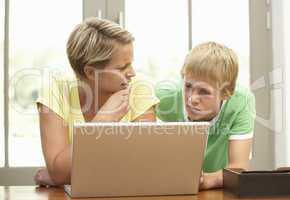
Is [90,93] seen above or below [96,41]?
below

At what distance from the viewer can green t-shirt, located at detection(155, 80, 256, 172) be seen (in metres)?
1.65

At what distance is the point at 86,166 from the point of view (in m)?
1.08

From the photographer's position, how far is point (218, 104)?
1725 millimetres

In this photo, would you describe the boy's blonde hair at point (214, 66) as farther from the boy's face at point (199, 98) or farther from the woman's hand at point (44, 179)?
the woman's hand at point (44, 179)

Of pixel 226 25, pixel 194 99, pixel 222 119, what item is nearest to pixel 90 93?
pixel 194 99

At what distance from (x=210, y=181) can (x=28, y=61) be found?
154 centimetres

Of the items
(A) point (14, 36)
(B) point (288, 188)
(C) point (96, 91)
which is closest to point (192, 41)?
(A) point (14, 36)

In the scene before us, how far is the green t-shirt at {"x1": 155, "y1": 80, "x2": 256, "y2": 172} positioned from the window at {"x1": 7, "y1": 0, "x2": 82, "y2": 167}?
0.93 m

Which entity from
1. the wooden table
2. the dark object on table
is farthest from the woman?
the dark object on table

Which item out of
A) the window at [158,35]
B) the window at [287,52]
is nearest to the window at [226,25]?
the window at [158,35]

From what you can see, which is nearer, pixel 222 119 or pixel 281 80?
pixel 222 119

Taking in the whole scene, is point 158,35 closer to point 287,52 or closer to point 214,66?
point 287,52

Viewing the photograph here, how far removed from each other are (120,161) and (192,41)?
66.6 inches

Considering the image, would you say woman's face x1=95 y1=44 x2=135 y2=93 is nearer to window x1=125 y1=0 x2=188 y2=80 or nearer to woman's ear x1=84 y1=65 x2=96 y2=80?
woman's ear x1=84 y1=65 x2=96 y2=80
